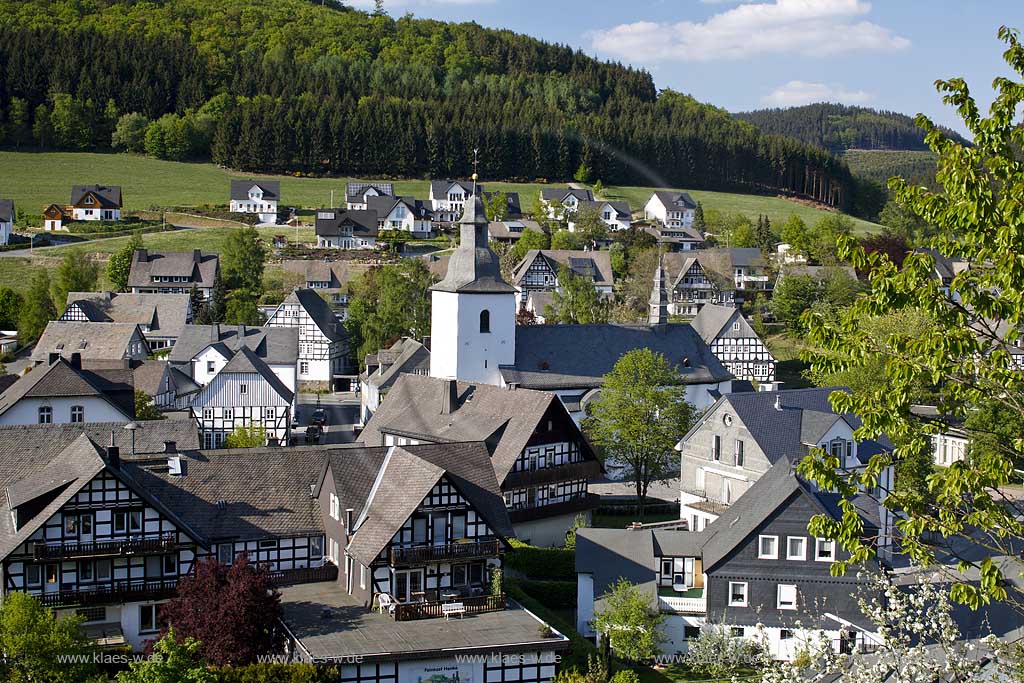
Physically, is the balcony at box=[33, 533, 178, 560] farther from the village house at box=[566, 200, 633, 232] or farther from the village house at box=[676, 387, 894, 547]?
the village house at box=[566, 200, 633, 232]

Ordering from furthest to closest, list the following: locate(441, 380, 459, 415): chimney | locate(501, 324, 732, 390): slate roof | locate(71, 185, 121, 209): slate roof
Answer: locate(71, 185, 121, 209): slate roof < locate(501, 324, 732, 390): slate roof < locate(441, 380, 459, 415): chimney

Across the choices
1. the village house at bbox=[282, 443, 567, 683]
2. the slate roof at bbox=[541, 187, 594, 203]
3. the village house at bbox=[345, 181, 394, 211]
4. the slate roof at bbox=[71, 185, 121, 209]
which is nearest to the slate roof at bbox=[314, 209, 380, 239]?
the village house at bbox=[345, 181, 394, 211]

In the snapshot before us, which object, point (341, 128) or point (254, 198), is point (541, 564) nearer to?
point (254, 198)

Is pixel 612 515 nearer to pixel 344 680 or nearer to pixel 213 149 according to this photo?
pixel 344 680

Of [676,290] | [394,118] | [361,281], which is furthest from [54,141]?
[676,290]

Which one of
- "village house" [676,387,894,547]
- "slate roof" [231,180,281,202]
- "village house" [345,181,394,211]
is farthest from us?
"village house" [345,181,394,211]

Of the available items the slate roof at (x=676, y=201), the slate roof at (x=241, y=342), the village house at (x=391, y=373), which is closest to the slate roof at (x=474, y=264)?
A: the village house at (x=391, y=373)

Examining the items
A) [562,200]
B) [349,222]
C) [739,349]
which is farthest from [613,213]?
[739,349]
